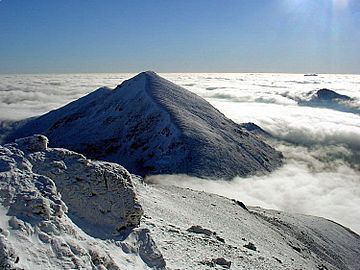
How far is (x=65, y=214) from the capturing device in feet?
40.8

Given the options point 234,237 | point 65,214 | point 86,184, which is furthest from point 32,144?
point 234,237

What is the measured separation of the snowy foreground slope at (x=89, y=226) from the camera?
10.1m

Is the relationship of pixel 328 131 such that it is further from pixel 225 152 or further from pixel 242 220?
pixel 242 220

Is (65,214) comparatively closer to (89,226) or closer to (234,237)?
(89,226)

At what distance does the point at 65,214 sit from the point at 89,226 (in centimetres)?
88

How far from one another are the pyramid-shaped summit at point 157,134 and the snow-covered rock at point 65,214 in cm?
4733

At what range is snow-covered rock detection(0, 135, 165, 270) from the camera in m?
9.84

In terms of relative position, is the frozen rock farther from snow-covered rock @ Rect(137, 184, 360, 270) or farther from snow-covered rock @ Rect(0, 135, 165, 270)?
snow-covered rock @ Rect(137, 184, 360, 270)

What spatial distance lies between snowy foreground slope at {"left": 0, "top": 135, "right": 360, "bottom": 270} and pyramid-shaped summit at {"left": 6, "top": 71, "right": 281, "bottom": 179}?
41.6 m

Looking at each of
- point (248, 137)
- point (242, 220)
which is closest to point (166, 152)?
point (248, 137)

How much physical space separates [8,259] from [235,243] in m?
15.0

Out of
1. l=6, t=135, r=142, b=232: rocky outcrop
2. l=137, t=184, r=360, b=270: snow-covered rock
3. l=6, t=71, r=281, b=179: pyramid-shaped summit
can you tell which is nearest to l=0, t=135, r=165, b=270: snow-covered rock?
l=6, t=135, r=142, b=232: rocky outcrop

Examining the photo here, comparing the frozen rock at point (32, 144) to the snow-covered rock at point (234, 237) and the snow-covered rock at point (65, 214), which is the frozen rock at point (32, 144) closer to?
the snow-covered rock at point (65, 214)

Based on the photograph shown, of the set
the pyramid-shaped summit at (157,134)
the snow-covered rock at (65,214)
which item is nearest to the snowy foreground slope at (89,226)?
the snow-covered rock at (65,214)
